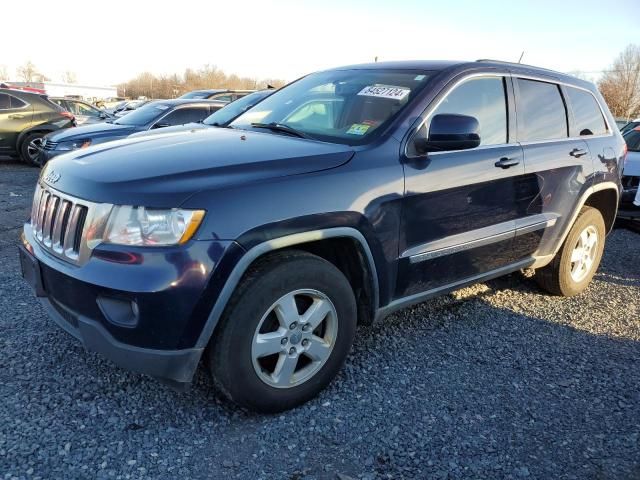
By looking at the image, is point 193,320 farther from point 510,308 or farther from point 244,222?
point 510,308

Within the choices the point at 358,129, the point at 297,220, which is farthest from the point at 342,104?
the point at 297,220

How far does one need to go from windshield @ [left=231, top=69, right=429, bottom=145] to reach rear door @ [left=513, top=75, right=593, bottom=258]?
991mm

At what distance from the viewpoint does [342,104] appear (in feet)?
11.4

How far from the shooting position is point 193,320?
2.32m

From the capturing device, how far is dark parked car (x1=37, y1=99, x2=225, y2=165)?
26.1 ft

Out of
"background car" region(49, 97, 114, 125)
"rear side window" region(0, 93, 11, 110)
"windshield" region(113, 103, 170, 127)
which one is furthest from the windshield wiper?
"background car" region(49, 97, 114, 125)

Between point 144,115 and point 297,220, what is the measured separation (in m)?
7.17

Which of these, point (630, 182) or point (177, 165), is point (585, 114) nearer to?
point (630, 182)

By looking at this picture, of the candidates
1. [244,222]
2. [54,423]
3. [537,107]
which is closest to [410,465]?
[244,222]

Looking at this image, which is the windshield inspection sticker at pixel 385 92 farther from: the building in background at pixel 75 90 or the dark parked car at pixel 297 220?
the building in background at pixel 75 90

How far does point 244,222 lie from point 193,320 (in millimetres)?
475

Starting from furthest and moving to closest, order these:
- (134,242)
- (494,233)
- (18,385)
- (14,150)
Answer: (14,150) < (494,233) < (18,385) < (134,242)

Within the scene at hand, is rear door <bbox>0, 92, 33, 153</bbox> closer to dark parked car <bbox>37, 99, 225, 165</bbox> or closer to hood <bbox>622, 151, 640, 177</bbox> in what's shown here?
dark parked car <bbox>37, 99, 225, 165</bbox>

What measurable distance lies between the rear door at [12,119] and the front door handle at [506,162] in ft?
35.2
